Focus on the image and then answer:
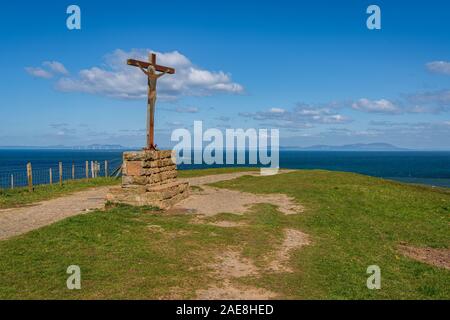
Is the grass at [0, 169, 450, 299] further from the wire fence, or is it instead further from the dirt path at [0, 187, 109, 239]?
the wire fence

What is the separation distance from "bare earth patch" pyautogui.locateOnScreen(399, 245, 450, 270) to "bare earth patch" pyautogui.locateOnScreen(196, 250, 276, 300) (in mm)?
6877

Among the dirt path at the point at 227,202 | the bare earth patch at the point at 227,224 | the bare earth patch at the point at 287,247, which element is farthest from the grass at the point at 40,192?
the bare earth patch at the point at 287,247

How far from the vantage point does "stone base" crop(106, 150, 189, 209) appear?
19.8 meters

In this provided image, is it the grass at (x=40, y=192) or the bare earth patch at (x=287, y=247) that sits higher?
the grass at (x=40, y=192)

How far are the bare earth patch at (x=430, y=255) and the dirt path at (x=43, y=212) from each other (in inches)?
586

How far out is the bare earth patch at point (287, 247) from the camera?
38.4 ft

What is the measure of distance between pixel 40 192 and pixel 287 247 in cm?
2083
